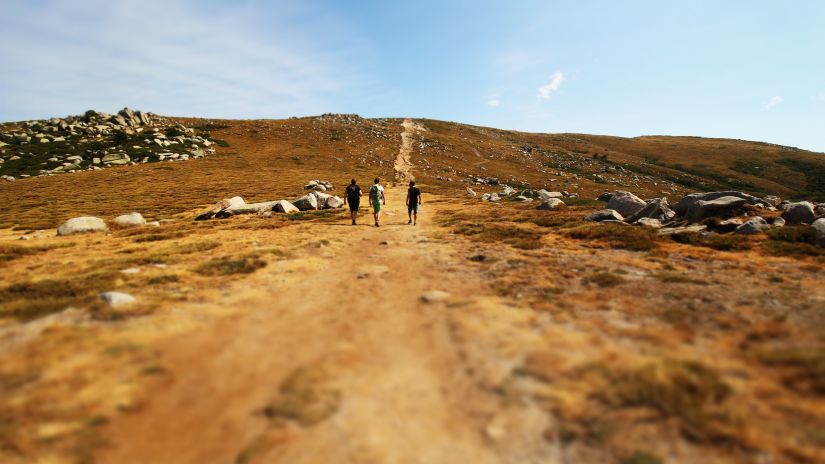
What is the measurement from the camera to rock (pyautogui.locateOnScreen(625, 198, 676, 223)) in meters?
19.9

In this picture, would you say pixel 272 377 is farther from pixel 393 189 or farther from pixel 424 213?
pixel 393 189

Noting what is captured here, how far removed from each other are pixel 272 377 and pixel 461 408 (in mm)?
3132

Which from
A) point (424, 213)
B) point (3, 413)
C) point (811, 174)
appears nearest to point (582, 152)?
point (811, 174)

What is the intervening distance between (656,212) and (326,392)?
20.7 metres

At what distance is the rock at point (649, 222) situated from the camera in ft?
61.4

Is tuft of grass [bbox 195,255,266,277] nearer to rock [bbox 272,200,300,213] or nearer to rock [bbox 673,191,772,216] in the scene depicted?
rock [bbox 272,200,300,213]

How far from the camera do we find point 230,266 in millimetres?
12344

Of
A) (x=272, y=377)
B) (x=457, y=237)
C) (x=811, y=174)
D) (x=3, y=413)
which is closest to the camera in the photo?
(x=3, y=413)

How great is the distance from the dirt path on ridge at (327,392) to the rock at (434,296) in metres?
0.25

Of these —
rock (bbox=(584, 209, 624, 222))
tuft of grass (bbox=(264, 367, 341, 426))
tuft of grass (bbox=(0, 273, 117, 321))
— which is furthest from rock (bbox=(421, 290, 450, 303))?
rock (bbox=(584, 209, 624, 222))

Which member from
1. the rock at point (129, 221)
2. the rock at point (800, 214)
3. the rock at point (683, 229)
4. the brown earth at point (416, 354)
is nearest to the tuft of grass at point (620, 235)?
the brown earth at point (416, 354)

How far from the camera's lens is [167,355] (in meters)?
6.80

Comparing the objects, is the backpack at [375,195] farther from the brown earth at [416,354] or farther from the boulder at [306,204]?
the boulder at [306,204]

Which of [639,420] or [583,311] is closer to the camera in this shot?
[639,420]
